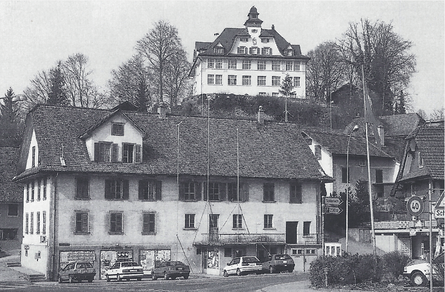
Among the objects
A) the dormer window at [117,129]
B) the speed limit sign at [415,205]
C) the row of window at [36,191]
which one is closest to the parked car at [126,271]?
the row of window at [36,191]

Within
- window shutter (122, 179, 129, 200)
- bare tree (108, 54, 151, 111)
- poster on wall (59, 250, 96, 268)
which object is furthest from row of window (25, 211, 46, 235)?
bare tree (108, 54, 151, 111)

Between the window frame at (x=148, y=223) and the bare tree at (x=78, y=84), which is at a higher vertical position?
the bare tree at (x=78, y=84)

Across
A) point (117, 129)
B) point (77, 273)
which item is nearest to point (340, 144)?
point (117, 129)

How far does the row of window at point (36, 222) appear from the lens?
198 feet

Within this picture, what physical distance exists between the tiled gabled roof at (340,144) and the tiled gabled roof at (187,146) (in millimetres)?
10437

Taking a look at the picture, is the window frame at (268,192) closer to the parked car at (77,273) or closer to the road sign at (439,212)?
the parked car at (77,273)

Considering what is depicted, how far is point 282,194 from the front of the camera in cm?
6688

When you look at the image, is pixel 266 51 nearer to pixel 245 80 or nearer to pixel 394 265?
pixel 245 80

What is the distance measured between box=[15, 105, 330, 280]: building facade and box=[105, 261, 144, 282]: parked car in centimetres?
450

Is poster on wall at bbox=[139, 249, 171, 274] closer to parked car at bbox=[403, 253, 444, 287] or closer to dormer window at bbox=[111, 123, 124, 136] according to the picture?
dormer window at bbox=[111, 123, 124, 136]

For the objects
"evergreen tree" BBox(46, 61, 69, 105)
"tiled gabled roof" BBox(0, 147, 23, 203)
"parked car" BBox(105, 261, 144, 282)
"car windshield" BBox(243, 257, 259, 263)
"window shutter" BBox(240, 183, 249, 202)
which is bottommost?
"parked car" BBox(105, 261, 144, 282)

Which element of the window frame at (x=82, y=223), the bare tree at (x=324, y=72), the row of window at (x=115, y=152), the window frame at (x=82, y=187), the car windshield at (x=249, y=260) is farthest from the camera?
the bare tree at (x=324, y=72)

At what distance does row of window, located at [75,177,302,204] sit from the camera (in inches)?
2382

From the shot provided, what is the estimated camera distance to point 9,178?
8100cm
